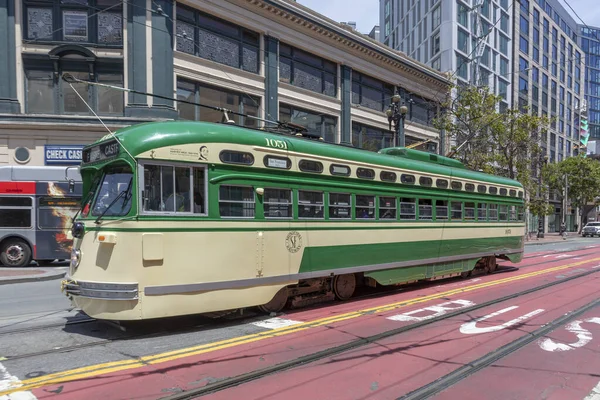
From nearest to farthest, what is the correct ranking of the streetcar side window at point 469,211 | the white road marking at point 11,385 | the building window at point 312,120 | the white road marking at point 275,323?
the white road marking at point 11,385
the white road marking at point 275,323
the streetcar side window at point 469,211
the building window at point 312,120

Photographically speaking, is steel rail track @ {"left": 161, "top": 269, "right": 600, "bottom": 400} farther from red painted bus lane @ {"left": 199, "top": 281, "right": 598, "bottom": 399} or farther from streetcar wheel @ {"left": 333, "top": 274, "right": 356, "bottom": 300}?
streetcar wheel @ {"left": 333, "top": 274, "right": 356, "bottom": 300}

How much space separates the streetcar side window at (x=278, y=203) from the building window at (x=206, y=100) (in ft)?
41.1

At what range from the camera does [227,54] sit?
2142cm

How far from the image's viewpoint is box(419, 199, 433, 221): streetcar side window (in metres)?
10.8

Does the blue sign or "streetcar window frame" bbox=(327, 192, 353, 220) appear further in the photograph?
the blue sign

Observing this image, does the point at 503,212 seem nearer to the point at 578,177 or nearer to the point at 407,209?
the point at 407,209

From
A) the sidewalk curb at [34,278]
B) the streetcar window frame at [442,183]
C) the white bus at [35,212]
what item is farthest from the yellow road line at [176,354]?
the white bus at [35,212]

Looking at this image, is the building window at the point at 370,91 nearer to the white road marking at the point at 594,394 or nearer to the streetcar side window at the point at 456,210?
the streetcar side window at the point at 456,210

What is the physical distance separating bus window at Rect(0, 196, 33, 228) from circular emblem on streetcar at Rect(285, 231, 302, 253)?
39.0 feet

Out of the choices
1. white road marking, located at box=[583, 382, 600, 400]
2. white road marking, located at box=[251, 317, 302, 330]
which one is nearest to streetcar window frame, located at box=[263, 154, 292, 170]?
white road marking, located at box=[251, 317, 302, 330]

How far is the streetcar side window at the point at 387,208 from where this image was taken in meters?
9.68

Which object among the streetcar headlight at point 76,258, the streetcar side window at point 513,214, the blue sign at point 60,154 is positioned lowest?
the streetcar headlight at point 76,258

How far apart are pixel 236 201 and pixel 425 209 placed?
5.66m

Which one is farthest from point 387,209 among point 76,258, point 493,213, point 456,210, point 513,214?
point 513,214
